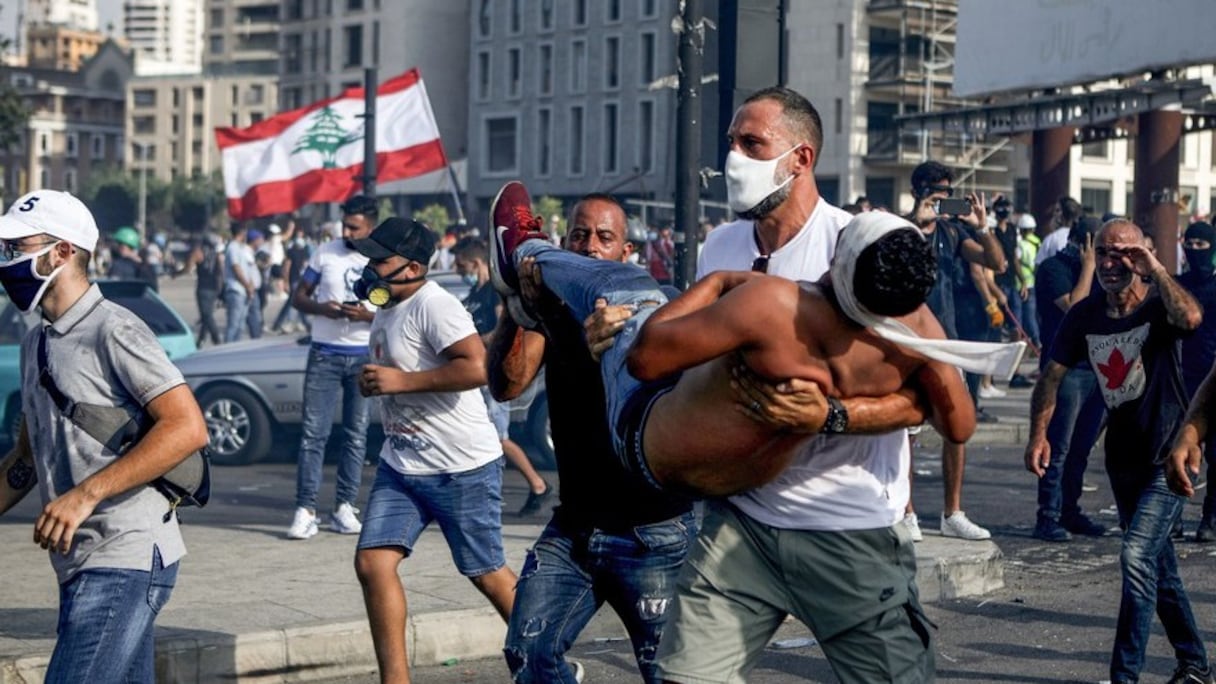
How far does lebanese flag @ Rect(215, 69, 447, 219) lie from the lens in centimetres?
2172

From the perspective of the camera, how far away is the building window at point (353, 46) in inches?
3971

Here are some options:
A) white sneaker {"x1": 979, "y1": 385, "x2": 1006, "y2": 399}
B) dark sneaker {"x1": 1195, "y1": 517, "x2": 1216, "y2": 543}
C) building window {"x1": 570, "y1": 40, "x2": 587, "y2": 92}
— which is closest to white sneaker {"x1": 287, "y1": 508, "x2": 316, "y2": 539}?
dark sneaker {"x1": 1195, "y1": 517, "x2": 1216, "y2": 543}

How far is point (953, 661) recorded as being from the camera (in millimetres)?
7266

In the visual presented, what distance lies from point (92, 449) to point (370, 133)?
45.2ft

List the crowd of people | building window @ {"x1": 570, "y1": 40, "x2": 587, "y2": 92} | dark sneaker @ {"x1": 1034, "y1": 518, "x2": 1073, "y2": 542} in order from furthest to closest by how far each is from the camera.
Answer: building window @ {"x1": 570, "y1": 40, "x2": 587, "y2": 92} → dark sneaker @ {"x1": 1034, "y1": 518, "x2": 1073, "y2": 542} → the crowd of people

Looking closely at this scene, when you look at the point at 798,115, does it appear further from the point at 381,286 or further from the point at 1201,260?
the point at 1201,260

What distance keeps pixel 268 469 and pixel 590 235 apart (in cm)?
875

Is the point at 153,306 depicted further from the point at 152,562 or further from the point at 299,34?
the point at 299,34

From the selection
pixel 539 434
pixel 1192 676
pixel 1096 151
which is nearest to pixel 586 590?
pixel 1192 676

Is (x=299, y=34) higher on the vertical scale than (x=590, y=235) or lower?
higher

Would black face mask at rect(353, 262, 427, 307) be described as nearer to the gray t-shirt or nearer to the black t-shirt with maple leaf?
the gray t-shirt

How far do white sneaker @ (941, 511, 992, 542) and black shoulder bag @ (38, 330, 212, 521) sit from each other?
226 inches

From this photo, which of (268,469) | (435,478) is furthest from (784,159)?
(268,469)

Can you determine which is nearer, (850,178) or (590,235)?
(590,235)
